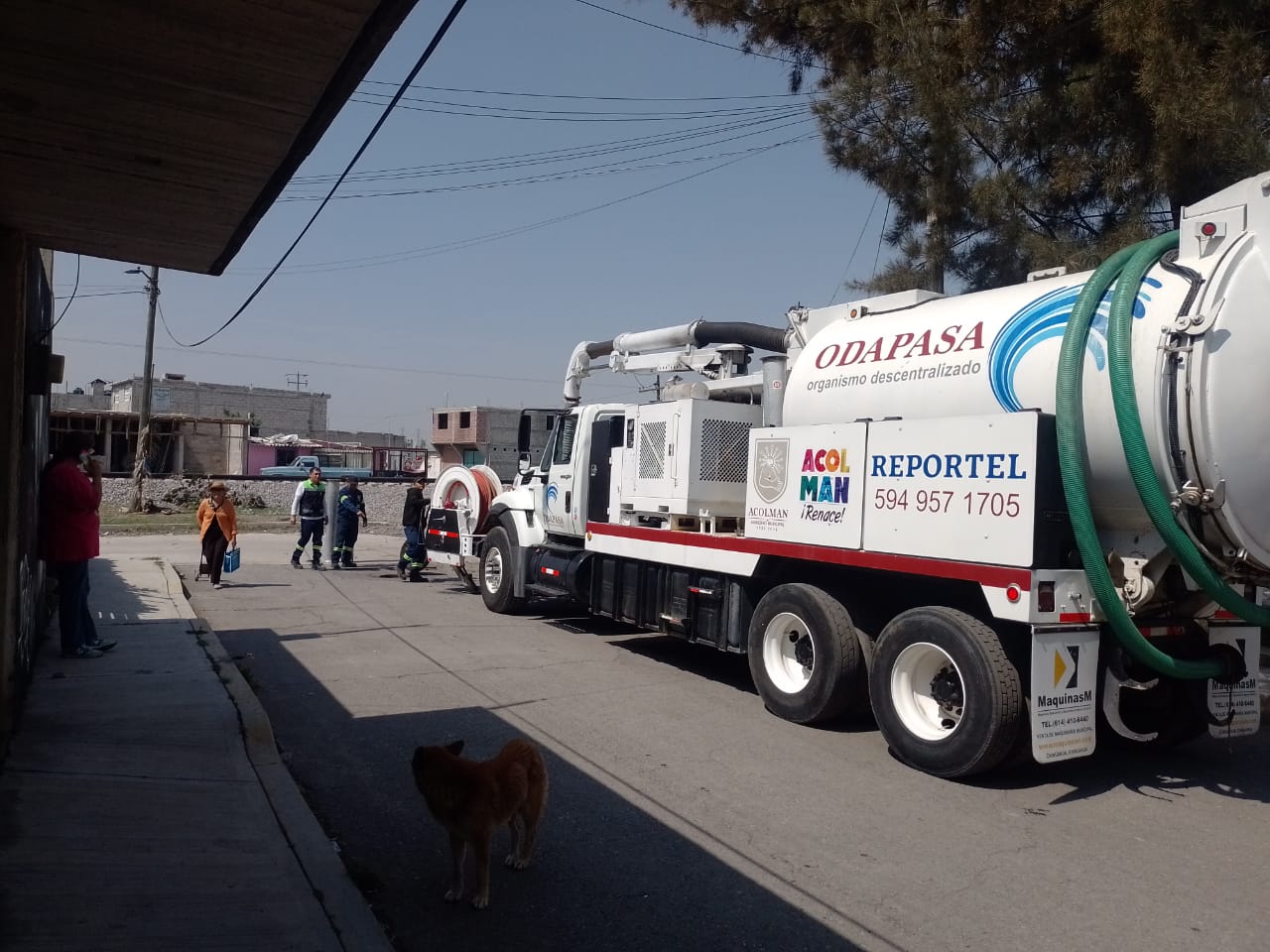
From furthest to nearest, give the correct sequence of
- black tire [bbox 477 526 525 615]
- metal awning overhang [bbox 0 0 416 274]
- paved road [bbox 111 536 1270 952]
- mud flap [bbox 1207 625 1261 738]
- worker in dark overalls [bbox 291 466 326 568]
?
worker in dark overalls [bbox 291 466 326 568], black tire [bbox 477 526 525 615], mud flap [bbox 1207 625 1261 738], paved road [bbox 111 536 1270 952], metal awning overhang [bbox 0 0 416 274]

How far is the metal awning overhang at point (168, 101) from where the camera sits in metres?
3.98

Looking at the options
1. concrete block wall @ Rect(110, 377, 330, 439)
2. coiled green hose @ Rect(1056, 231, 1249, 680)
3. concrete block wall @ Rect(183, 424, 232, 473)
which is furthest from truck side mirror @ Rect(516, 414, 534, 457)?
concrete block wall @ Rect(110, 377, 330, 439)

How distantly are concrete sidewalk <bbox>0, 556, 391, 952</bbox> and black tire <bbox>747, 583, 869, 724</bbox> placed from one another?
12.8 ft

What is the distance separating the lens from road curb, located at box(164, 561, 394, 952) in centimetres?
429

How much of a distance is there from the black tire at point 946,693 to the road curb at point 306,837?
392 cm

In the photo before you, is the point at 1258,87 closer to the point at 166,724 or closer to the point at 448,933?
the point at 448,933

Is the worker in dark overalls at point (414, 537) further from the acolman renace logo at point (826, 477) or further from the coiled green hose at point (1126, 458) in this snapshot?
the coiled green hose at point (1126, 458)

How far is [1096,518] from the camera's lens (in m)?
7.04

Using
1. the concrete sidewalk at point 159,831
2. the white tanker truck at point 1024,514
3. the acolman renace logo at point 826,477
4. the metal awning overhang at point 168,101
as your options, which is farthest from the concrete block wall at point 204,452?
the acolman renace logo at point 826,477

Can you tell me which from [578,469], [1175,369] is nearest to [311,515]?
[578,469]

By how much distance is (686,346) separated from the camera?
1205 cm

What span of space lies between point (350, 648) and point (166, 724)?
13.0 feet

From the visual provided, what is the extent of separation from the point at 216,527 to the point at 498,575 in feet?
15.0

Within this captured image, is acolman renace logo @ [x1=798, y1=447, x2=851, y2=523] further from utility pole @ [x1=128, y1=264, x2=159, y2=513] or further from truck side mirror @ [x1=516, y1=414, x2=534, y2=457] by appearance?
utility pole @ [x1=128, y1=264, x2=159, y2=513]
